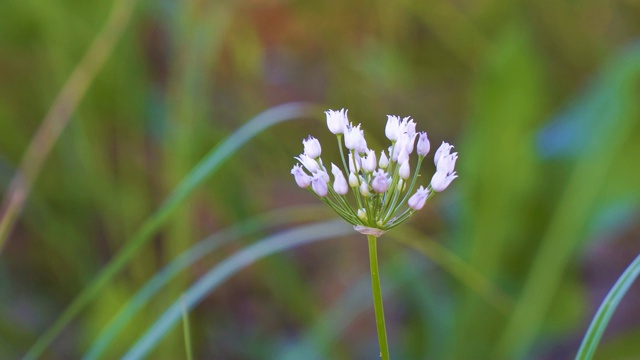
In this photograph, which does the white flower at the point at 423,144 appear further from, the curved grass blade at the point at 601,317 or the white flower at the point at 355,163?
the curved grass blade at the point at 601,317

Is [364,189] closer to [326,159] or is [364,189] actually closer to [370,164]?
[370,164]

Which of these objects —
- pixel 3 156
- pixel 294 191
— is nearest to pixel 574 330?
pixel 294 191

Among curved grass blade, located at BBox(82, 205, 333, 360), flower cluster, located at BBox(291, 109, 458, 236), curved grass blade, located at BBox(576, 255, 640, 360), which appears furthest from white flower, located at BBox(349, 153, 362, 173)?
curved grass blade, located at BBox(82, 205, 333, 360)

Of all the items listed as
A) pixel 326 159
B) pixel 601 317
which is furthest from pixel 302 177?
pixel 326 159

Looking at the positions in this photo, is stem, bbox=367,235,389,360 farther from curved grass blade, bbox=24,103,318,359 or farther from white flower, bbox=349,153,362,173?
curved grass blade, bbox=24,103,318,359

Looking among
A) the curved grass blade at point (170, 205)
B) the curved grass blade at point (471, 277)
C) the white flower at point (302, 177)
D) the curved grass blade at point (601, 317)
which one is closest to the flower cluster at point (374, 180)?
the white flower at point (302, 177)

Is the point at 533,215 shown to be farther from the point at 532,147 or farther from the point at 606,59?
the point at 606,59
